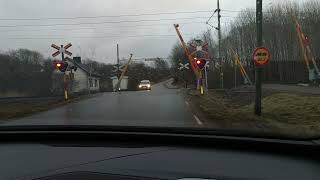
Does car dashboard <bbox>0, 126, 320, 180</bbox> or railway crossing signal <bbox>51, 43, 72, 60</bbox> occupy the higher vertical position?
railway crossing signal <bbox>51, 43, 72, 60</bbox>

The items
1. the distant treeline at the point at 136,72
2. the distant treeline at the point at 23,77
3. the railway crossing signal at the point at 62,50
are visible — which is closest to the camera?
the railway crossing signal at the point at 62,50

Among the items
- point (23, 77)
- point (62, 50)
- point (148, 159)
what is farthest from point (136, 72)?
point (148, 159)

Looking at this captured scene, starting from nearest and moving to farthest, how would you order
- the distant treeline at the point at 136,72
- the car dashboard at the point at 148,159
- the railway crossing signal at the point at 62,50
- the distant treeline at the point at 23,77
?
the car dashboard at the point at 148,159 → the railway crossing signal at the point at 62,50 → the distant treeline at the point at 23,77 → the distant treeline at the point at 136,72

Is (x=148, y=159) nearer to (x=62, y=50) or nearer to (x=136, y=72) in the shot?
(x=62, y=50)

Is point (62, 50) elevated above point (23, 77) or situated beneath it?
elevated above

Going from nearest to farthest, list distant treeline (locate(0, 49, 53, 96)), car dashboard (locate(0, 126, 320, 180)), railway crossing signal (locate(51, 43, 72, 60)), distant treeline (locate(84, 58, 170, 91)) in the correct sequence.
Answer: car dashboard (locate(0, 126, 320, 180)), railway crossing signal (locate(51, 43, 72, 60)), distant treeline (locate(0, 49, 53, 96)), distant treeline (locate(84, 58, 170, 91))

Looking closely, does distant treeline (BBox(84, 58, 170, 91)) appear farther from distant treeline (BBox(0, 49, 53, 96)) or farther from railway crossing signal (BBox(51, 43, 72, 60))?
railway crossing signal (BBox(51, 43, 72, 60))

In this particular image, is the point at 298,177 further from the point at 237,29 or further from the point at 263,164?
the point at 237,29

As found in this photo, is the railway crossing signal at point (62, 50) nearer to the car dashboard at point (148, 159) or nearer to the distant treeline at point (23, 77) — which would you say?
the car dashboard at point (148, 159)

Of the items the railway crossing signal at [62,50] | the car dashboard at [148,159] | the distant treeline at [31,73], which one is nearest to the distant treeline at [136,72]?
the distant treeline at [31,73]

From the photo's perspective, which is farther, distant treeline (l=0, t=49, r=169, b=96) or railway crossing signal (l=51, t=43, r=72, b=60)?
distant treeline (l=0, t=49, r=169, b=96)

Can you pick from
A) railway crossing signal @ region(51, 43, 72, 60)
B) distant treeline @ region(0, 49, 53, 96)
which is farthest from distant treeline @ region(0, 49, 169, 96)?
railway crossing signal @ region(51, 43, 72, 60)

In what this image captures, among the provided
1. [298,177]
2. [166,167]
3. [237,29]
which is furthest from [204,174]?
[237,29]

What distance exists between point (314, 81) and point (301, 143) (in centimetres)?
5321
